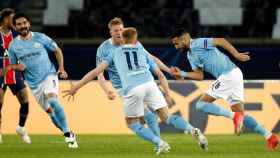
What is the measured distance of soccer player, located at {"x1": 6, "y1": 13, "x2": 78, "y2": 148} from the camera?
626 inches

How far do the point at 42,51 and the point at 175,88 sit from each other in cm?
434

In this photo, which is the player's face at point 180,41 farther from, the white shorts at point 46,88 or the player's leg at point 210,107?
the white shorts at point 46,88

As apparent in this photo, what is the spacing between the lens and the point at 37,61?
52.8ft

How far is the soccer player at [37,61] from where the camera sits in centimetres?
1590

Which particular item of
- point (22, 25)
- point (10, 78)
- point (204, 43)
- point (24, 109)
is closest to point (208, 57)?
point (204, 43)

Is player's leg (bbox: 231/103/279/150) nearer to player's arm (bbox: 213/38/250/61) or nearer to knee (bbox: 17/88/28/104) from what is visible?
player's arm (bbox: 213/38/250/61)

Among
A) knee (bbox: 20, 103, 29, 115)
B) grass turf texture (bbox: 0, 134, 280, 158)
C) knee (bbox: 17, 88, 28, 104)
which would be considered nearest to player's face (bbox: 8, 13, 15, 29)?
knee (bbox: 17, 88, 28, 104)

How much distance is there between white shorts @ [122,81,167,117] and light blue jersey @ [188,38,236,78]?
162cm

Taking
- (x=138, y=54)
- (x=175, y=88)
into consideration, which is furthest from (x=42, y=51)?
(x=175, y=88)

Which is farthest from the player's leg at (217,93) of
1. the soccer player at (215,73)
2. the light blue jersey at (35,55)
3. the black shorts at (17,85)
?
the black shorts at (17,85)

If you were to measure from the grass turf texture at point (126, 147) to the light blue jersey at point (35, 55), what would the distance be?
1080mm

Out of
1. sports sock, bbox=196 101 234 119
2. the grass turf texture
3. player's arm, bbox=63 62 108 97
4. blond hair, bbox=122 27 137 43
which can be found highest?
blond hair, bbox=122 27 137 43

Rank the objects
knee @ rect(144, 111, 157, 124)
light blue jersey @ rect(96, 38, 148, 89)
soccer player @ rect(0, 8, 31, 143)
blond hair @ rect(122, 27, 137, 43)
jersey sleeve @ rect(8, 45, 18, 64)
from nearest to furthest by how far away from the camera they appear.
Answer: blond hair @ rect(122, 27, 137, 43), knee @ rect(144, 111, 157, 124), light blue jersey @ rect(96, 38, 148, 89), jersey sleeve @ rect(8, 45, 18, 64), soccer player @ rect(0, 8, 31, 143)

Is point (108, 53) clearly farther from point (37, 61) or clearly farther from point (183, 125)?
point (183, 125)
